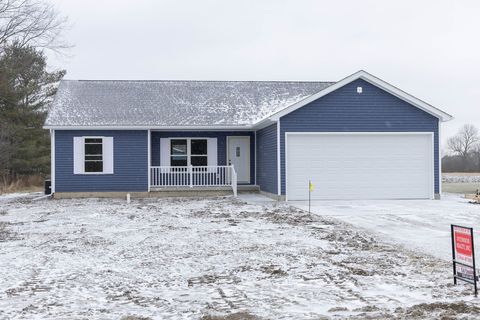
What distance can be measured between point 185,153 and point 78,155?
406 centimetres

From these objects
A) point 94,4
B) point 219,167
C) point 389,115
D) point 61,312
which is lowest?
point 61,312

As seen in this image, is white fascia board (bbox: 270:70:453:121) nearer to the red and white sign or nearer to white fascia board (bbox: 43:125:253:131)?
white fascia board (bbox: 43:125:253:131)

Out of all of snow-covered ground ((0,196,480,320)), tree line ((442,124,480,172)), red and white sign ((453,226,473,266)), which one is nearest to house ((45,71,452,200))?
snow-covered ground ((0,196,480,320))

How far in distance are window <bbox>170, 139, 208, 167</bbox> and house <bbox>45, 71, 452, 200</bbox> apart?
39 millimetres

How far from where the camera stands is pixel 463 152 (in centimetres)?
6681

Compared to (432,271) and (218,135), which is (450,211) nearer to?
(432,271)

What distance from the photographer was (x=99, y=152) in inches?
813

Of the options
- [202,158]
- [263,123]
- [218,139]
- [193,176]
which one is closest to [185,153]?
[202,158]

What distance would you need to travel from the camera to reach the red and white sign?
598cm

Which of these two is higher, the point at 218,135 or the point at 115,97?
the point at 115,97

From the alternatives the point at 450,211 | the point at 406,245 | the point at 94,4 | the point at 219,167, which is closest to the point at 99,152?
the point at 219,167

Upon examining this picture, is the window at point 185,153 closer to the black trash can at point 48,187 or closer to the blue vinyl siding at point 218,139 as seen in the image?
the blue vinyl siding at point 218,139

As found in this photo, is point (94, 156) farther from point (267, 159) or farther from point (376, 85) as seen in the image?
point (376, 85)

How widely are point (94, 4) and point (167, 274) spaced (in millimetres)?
17045
